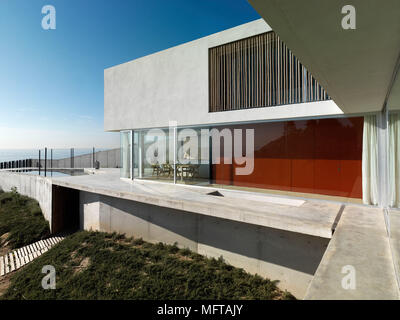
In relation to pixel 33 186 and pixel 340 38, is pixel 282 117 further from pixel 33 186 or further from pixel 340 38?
pixel 33 186

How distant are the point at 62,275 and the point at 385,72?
1090cm

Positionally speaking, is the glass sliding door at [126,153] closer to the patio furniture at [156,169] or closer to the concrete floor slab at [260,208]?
the patio furniture at [156,169]

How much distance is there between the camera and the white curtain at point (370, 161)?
207 inches

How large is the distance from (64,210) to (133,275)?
7.73m

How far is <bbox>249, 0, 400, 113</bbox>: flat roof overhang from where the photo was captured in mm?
1644

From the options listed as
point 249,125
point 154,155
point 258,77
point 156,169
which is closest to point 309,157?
point 249,125

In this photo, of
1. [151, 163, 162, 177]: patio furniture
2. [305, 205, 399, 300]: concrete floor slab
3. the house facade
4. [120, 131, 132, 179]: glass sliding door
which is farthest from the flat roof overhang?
[120, 131, 132, 179]: glass sliding door

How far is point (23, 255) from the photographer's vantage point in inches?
420

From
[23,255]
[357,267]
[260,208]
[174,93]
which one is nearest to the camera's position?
[357,267]
